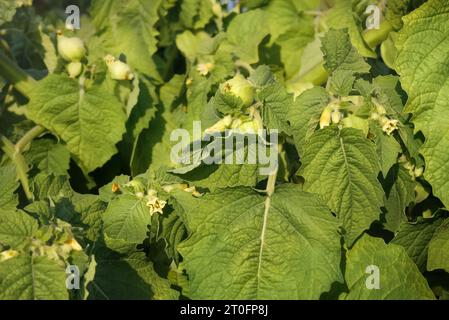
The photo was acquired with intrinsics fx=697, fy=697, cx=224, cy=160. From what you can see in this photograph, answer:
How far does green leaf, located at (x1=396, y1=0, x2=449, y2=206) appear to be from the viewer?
1682mm

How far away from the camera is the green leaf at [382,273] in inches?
66.7

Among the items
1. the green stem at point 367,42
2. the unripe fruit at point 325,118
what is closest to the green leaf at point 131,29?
the green stem at point 367,42

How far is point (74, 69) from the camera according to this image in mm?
2123

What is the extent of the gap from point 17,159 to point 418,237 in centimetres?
121

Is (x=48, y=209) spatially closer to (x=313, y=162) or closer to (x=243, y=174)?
(x=243, y=174)

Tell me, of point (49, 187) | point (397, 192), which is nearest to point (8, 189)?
point (49, 187)

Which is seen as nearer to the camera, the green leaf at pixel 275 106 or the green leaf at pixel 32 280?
the green leaf at pixel 32 280

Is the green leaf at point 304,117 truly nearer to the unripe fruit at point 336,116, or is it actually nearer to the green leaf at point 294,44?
the unripe fruit at point 336,116

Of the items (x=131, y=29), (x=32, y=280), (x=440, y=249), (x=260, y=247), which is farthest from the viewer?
(x=131, y=29)

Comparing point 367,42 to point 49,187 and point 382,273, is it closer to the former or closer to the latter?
point 382,273

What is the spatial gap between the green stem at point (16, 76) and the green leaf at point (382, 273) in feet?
3.84

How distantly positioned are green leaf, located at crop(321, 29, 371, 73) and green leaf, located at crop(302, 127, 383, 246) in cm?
20

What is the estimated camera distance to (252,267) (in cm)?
163
